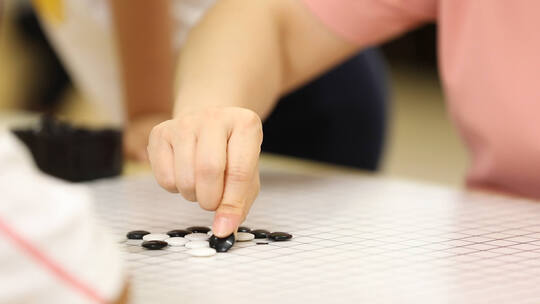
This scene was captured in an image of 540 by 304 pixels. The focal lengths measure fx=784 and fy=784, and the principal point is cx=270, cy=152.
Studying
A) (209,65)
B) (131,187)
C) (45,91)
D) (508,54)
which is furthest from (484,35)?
(45,91)

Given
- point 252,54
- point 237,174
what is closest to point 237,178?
point 237,174

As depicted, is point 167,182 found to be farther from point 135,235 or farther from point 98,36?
point 98,36

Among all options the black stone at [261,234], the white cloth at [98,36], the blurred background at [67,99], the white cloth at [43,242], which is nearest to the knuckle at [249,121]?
the black stone at [261,234]

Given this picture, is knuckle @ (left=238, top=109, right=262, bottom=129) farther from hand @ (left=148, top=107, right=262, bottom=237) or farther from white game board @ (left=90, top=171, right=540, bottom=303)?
white game board @ (left=90, top=171, right=540, bottom=303)

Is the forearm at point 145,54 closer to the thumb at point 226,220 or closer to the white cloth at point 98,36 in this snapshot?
the white cloth at point 98,36

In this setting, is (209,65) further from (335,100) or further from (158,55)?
(335,100)

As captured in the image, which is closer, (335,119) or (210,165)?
(210,165)
